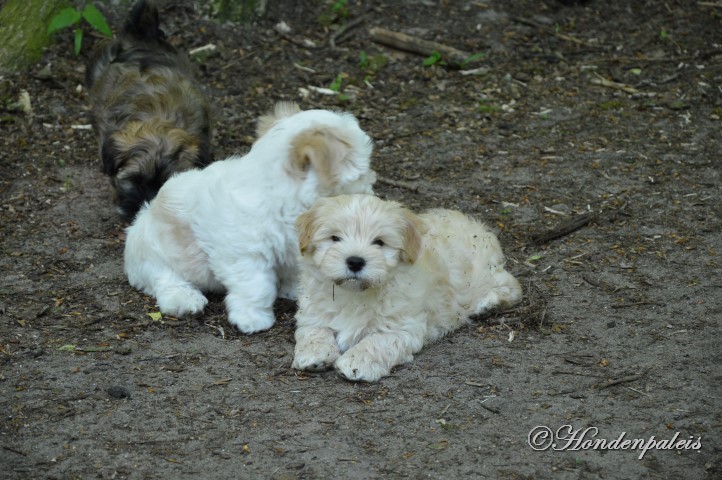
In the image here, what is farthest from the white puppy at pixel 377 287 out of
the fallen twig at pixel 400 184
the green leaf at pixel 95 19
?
the green leaf at pixel 95 19

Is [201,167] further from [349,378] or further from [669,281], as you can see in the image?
[669,281]

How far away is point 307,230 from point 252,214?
0.65m

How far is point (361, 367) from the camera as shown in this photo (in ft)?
16.4

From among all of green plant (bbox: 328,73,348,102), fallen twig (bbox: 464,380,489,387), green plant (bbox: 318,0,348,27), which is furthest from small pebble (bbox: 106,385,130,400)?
green plant (bbox: 318,0,348,27)

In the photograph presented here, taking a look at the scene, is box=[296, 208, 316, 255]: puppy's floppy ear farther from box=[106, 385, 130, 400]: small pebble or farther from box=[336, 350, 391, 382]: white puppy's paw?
box=[106, 385, 130, 400]: small pebble

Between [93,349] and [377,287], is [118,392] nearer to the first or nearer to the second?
[93,349]

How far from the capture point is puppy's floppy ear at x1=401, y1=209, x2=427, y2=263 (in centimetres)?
504

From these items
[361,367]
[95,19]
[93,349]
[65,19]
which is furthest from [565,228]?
[65,19]

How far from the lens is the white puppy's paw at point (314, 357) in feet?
16.8

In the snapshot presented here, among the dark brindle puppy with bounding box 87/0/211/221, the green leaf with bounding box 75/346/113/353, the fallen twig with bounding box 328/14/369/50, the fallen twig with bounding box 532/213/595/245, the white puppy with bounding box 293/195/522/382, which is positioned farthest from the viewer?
the fallen twig with bounding box 328/14/369/50

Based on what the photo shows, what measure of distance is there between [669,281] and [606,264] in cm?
46

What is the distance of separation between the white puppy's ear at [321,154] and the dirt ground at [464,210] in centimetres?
103

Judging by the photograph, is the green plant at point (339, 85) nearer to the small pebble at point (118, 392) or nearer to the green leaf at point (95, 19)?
the green leaf at point (95, 19)

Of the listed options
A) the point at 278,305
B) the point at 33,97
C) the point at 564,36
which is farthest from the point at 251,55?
the point at 278,305
